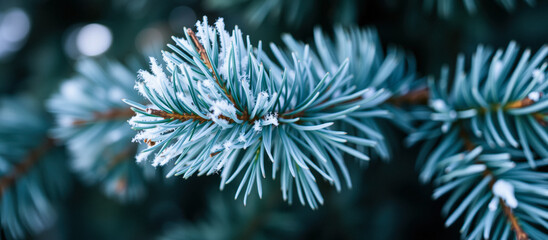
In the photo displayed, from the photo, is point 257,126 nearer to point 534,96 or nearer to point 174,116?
point 174,116

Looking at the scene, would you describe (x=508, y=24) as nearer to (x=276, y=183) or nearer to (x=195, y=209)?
(x=276, y=183)

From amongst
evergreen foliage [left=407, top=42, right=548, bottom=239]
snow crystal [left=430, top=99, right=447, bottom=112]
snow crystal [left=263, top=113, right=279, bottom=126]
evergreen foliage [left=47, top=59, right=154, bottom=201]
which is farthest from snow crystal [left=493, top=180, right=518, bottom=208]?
evergreen foliage [left=47, top=59, right=154, bottom=201]

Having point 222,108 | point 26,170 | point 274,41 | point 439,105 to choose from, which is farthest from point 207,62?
point 26,170

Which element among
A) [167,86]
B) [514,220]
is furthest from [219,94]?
[514,220]

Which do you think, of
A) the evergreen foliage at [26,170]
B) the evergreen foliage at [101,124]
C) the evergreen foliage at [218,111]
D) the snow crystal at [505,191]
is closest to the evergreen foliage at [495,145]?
the snow crystal at [505,191]

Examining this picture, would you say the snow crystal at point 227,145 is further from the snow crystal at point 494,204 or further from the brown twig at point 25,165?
the brown twig at point 25,165
